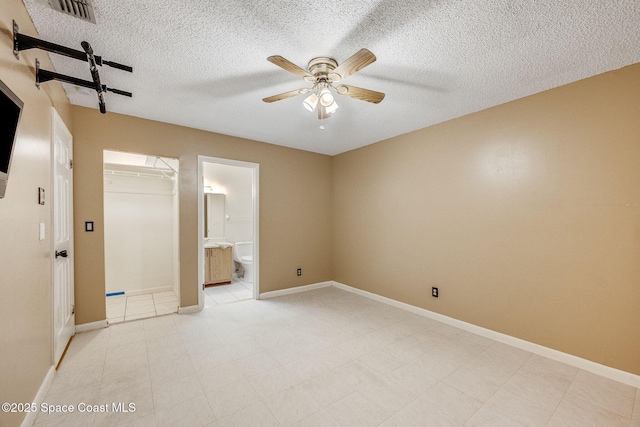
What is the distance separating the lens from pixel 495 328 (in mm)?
2799

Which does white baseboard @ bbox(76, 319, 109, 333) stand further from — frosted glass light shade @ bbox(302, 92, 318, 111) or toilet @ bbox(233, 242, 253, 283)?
frosted glass light shade @ bbox(302, 92, 318, 111)

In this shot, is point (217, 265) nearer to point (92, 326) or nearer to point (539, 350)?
point (92, 326)

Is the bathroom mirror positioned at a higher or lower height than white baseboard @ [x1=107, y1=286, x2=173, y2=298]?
higher

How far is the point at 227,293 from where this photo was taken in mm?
4445

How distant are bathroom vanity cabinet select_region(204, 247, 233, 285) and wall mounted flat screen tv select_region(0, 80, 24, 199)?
3.74m

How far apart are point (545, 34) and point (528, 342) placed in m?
2.63

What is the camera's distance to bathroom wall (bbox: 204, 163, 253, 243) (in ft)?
17.9

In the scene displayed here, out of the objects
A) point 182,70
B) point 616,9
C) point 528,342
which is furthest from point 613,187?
point 182,70

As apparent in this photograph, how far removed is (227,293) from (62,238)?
2427 mm

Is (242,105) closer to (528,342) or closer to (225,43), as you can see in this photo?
(225,43)

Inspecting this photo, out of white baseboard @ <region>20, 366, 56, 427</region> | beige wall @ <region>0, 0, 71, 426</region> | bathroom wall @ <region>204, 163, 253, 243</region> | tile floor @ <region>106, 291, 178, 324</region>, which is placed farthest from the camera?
bathroom wall @ <region>204, 163, 253, 243</region>

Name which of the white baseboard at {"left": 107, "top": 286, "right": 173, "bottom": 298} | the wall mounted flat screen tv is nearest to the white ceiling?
the wall mounted flat screen tv

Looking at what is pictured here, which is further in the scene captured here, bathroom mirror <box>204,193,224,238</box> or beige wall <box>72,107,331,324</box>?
bathroom mirror <box>204,193,224,238</box>

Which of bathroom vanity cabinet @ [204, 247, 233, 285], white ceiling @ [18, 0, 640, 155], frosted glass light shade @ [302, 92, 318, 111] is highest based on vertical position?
white ceiling @ [18, 0, 640, 155]
